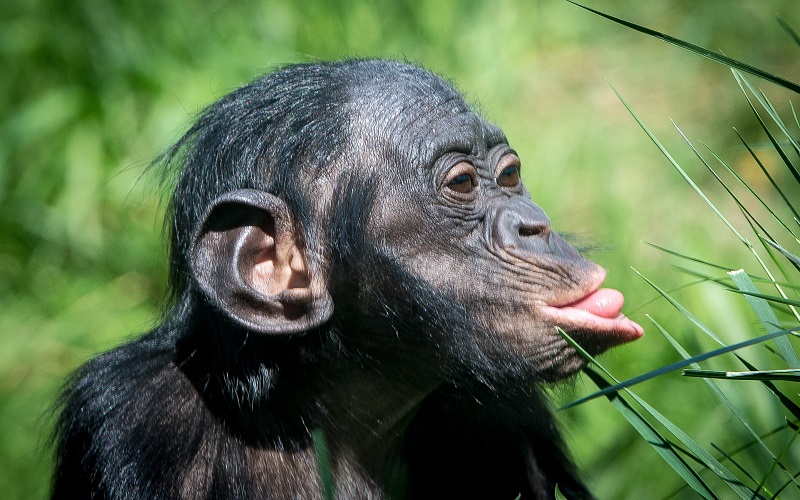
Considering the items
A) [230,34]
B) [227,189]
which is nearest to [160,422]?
[227,189]

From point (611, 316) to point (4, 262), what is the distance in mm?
4921

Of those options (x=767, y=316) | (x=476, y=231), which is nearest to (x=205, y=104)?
(x=476, y=231)

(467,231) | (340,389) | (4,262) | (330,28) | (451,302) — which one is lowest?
(4,262)

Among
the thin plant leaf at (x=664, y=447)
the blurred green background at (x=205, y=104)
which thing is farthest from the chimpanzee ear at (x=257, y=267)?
the blurred green background at (x=205, y=104)

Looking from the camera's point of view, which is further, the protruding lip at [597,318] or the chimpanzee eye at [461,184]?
the chimpanzee eye at [461,184]

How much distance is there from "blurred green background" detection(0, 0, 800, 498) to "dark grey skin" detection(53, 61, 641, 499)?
2.40 metres

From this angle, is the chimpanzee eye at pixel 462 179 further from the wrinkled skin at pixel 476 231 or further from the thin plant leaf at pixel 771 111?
the thin plant leaf at pixel 771 111

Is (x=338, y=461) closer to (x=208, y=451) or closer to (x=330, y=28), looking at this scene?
(x=208, y=451)

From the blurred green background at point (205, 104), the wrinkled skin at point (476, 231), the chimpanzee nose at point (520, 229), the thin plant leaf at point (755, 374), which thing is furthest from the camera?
the blurred green background at point (205, 104)

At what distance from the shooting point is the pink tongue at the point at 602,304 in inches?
116

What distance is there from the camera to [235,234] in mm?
3074

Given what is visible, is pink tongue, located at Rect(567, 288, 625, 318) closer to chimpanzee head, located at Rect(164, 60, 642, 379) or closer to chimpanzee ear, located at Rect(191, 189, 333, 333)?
chimpanzee head, located at Rect(164, 60, 642, 379)

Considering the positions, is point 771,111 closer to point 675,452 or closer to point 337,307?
point 675,452

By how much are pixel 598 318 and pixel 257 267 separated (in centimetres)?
106
